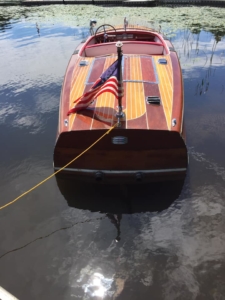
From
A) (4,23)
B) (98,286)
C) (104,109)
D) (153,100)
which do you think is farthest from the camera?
(4,23)

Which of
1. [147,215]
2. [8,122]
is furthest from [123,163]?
[8,122]

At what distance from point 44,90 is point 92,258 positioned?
785cm

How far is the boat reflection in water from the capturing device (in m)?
5.94

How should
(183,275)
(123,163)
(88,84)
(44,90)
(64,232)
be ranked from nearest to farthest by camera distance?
(183,275), (64,232), (123,163), (88,84), (44,90)

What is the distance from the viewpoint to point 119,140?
5.52 metres

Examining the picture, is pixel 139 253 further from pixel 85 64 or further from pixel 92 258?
pixel 85 64

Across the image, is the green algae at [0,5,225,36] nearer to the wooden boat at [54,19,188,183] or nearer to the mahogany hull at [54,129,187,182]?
the wooden boat at [54,19,188,183]

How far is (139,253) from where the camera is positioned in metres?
5.02

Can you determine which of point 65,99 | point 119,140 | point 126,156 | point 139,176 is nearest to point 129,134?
point 119,140

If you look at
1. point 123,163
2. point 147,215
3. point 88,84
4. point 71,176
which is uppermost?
point 88,84

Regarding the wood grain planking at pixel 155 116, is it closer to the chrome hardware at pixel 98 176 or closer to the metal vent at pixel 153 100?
the metal vent at pixel 153 100

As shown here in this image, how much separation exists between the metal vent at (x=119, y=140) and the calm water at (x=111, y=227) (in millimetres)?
1314

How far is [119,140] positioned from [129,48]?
17.8ft

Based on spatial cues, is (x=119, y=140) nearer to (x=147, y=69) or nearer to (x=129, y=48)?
(x=147, y=69)
